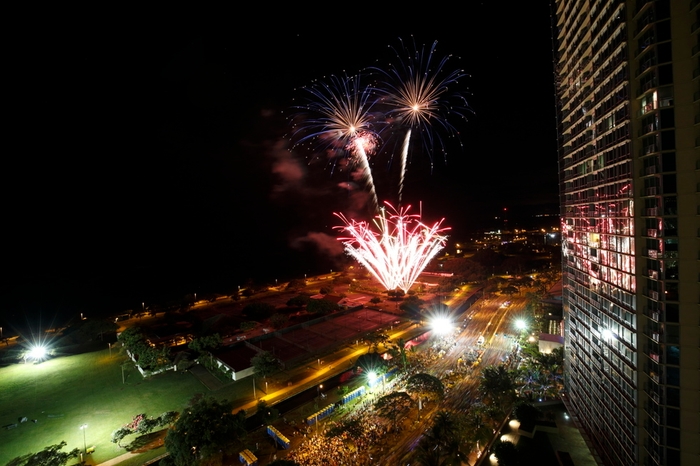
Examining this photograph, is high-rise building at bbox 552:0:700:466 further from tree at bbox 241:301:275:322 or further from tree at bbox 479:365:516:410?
tree at bbox 241:301:275:322

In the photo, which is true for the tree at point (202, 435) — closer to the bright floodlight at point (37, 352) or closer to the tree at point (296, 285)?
the bright floodlight at point (37, 352)

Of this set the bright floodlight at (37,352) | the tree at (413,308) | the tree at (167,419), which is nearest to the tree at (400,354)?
the tree at (413,308)

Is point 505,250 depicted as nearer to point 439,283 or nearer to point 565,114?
point 439,283

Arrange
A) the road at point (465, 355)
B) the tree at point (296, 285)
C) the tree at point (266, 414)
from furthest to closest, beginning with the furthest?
the tree at point (296, 285), the tree at point (266, 414), the road at point (465, 355)

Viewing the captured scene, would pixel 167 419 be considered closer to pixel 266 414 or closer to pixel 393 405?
pixel 266 414

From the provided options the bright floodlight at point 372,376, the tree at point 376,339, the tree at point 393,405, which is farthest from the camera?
the tree at point 376,339

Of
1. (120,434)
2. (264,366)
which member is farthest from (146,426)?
(264,366)
